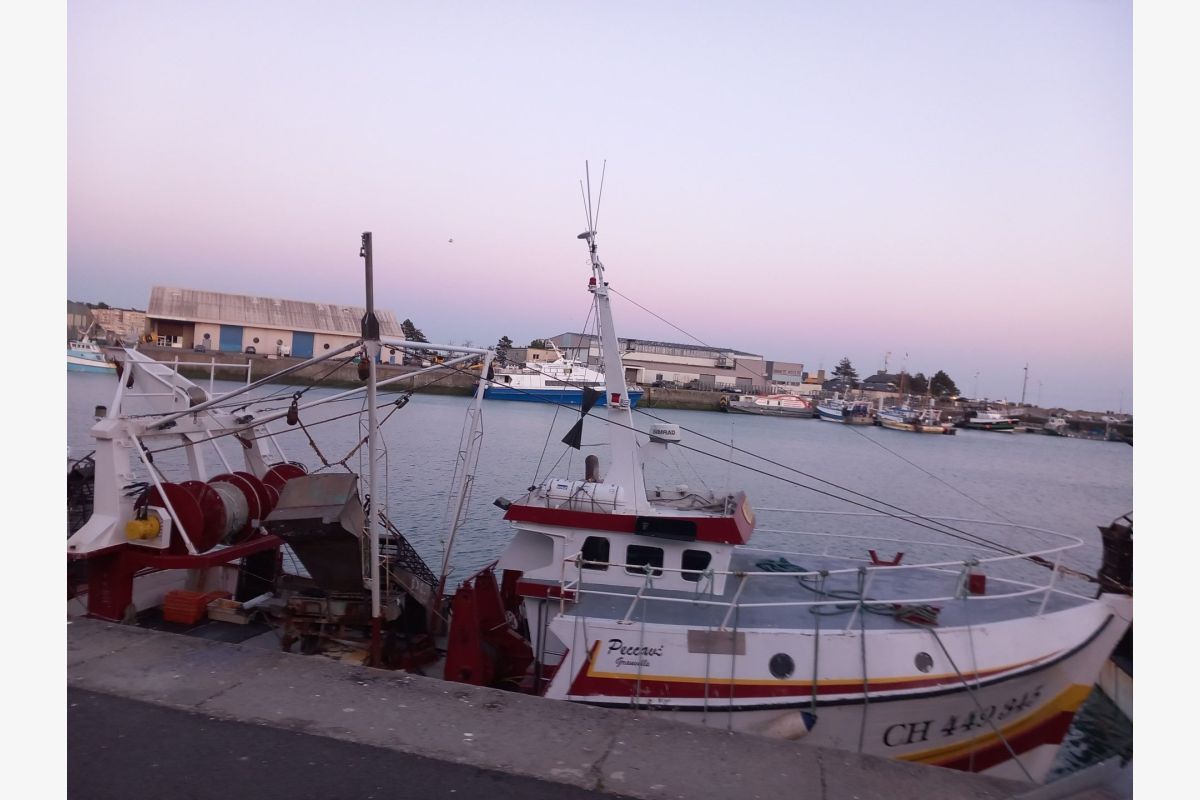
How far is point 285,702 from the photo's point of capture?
188 inches

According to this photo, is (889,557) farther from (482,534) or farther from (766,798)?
(766,798)

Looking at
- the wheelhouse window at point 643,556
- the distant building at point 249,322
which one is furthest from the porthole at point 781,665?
the distant building at point 249,322

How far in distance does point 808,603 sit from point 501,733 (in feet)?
17.5

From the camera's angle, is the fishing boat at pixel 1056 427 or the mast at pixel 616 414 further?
the fishing boat at pixel 1056 427

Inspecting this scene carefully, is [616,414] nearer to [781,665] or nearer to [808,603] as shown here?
[808,603]

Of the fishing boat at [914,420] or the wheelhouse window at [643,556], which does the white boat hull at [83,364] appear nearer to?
the wheelhouse window at [643,556]

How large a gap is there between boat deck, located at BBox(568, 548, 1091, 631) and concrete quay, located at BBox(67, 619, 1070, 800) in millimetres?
3780

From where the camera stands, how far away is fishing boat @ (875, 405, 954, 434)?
7156cm

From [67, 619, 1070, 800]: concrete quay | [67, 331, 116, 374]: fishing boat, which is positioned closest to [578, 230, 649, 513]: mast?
[67, 619, 1070, 800]: concrete quay

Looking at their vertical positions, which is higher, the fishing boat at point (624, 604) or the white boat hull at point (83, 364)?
the white boat hull at point (83, 364)

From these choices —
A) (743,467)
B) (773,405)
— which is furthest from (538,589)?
(773,405)

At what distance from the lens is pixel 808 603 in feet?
29.4

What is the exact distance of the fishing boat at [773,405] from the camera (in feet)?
228

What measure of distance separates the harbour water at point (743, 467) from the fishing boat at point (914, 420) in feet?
14.5
